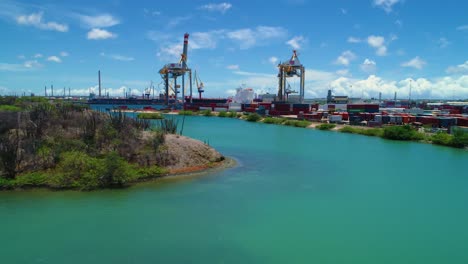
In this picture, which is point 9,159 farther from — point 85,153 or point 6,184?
point 85,153

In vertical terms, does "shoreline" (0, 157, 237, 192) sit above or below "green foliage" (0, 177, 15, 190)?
below

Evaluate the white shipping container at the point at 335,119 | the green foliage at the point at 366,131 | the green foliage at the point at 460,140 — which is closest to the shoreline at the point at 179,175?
the green foliage at the point at 460,140

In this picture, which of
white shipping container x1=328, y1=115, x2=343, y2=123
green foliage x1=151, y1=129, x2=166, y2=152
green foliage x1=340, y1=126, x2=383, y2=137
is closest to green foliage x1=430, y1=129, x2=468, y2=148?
green foliage x1=340, y1=126, x2=383, y2=137

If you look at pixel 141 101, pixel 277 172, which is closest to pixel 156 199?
pixel 277 172

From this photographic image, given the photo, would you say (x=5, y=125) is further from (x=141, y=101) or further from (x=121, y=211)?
(x=141, y=101)

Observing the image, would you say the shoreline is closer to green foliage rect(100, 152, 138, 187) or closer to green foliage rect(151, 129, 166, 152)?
green foliage rect(100, 152, 138, 187)

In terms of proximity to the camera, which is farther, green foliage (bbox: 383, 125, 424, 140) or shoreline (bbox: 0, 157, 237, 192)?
green foliage (bbox: 383, 125, 424, 140)
